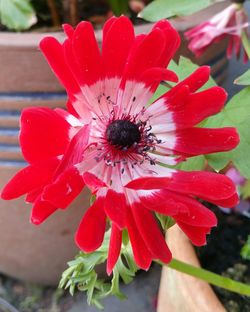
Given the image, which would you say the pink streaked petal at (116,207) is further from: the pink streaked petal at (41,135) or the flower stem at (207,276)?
the flower stem at (207,276)

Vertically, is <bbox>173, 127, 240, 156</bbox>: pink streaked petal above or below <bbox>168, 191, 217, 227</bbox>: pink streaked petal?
above

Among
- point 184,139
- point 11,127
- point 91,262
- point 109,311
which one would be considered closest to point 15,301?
point 109,311

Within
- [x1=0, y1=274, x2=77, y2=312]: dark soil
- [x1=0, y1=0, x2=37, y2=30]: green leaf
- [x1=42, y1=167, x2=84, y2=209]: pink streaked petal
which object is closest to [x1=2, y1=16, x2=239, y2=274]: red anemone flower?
[x1=42, y1=167, x2=84, y2=209]: pink streaked petal

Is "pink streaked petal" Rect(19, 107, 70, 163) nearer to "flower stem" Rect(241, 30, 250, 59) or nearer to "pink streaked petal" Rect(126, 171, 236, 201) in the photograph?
"pink streaked petal" Rect(126, 171, 236, 201)

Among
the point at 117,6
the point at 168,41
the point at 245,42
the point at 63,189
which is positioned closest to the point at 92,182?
the point at 63,189

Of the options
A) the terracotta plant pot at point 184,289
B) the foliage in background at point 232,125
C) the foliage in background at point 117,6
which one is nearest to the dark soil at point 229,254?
the terracotta plant pot at point 184,289

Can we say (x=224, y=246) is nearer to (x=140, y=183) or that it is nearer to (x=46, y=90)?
(x=46, y=90)

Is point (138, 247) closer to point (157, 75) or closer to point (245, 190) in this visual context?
point (157, 75)
